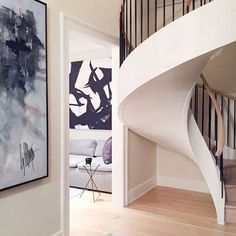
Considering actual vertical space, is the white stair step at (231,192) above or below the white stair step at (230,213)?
above

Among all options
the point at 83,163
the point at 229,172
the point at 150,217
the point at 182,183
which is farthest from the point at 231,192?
the point at 83,163

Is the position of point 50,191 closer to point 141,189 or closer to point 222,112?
point 141,189

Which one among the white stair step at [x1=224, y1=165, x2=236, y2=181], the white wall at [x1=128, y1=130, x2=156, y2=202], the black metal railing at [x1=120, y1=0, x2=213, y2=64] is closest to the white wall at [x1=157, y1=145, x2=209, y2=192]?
the white wall at [x1=128, y1=130, x2=156, y2=202]

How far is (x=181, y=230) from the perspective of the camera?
3094 mm

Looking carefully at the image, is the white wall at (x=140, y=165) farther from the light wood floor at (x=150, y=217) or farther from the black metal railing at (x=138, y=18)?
the black metal railing at (x=138, y=18)

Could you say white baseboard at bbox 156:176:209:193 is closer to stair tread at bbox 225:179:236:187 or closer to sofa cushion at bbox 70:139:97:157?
stair tread at bbox 225:179:236:187

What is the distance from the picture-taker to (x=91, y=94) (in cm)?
543

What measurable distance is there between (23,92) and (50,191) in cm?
97

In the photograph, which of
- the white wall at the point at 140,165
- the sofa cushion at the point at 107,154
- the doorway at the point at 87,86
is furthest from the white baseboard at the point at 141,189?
the sofa cushion at the point at 107,154

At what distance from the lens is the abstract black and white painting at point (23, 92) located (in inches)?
82.5

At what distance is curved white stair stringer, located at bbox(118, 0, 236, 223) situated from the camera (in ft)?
6.71

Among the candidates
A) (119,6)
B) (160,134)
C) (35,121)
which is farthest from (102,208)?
(119,6)

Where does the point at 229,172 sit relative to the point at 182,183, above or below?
above

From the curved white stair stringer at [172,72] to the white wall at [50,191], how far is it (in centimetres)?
74
